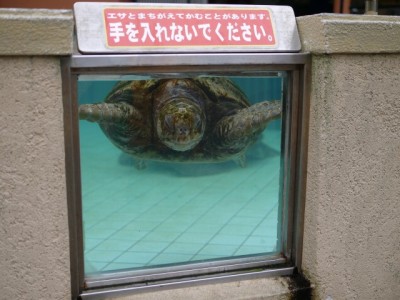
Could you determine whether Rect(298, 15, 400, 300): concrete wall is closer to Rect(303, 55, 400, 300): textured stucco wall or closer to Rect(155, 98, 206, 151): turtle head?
Rect(303, 55, 400, 300): textured stucco wall

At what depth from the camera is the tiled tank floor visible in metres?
2.33

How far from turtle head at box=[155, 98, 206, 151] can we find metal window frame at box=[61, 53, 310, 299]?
475 millimetres

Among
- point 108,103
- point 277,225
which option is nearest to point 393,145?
point 277,225

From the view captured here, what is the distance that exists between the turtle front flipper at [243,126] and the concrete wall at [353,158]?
0.90 feet

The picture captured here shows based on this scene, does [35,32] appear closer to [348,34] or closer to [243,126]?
[243,126]

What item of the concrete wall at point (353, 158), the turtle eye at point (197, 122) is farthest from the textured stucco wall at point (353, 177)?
the turtle eye at point (197, 122)

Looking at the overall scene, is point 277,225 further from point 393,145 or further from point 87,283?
point 87,283

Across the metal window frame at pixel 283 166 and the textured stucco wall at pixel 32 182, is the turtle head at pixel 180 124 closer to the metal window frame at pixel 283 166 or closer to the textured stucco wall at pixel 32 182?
the metal window frame at pixel 283 166

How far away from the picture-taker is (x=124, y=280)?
225 centimetres

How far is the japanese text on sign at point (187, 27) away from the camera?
2049 millimetres

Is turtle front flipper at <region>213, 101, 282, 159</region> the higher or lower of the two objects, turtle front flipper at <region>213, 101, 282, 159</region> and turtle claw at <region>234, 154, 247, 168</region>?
the higher

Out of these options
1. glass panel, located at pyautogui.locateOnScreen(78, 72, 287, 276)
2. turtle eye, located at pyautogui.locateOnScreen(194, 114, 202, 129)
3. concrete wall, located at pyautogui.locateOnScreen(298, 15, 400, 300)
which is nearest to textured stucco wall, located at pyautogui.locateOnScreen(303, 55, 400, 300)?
concrete wall, located at pyautogui.locateOnScreen(298, 15, 400, 300)

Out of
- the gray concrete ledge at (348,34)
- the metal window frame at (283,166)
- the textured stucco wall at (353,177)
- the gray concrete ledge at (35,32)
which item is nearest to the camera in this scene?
the gray concrete ledge at (35,32)

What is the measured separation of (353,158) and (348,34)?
22.6 inches
